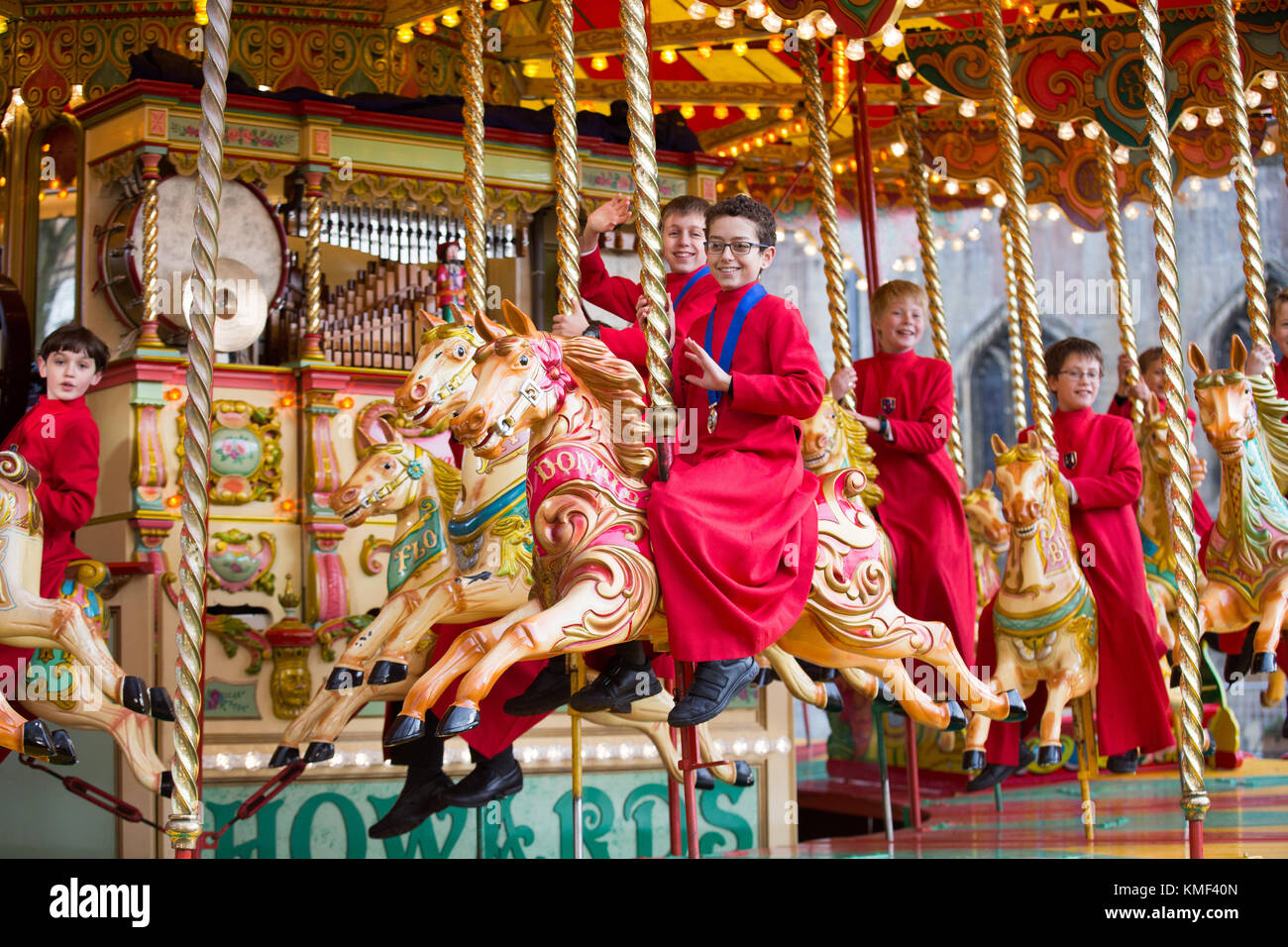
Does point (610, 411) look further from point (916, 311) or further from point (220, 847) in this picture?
point (220, 847)

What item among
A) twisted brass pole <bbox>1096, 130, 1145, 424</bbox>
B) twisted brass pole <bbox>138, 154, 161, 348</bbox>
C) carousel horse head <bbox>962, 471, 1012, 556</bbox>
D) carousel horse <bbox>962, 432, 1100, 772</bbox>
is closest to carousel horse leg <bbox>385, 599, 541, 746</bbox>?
carousel horse <bbox>962, 432, 1100, 772</bbox>

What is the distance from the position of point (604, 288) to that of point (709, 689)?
72.5 inches

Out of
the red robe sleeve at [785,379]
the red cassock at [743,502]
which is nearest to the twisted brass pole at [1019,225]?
the red cassock at [743,502]

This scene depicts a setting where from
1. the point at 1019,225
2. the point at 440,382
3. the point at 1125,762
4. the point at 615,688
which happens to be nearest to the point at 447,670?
the point at 615,688

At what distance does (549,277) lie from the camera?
9.14 m

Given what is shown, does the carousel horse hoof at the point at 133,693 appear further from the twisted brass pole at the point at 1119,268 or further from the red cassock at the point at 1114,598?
the twisted brass pole at the point at 1119,268

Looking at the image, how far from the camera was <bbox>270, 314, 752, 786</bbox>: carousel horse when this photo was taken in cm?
541

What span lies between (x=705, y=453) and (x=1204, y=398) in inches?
96.3

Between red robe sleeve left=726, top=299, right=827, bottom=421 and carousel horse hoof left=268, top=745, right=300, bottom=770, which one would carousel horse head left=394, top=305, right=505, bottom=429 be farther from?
carousel horse hoof left=268, top=745, right=300, bottom=770

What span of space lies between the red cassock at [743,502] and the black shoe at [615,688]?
0.30 meters

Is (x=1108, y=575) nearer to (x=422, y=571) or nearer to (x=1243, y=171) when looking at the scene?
(x=1243, y=171)

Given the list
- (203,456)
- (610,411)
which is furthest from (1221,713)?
(203,456)

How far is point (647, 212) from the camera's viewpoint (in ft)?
14.1
